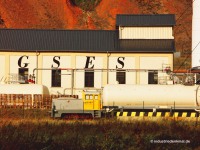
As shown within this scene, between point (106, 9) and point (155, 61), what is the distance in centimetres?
5784

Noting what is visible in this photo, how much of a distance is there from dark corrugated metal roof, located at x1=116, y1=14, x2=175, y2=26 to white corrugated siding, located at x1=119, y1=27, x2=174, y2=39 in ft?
1.58

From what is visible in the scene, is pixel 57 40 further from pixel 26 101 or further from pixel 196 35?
pixel 196 35

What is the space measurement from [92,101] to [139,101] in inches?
140

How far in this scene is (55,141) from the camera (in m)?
19.6

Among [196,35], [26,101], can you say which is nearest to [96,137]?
[26,101]

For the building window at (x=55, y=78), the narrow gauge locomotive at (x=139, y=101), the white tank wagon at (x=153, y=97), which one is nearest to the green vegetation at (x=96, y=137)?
the narrow gauge locomotive at (x=139, y=101)

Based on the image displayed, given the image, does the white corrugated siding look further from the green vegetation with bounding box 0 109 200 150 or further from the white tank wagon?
the green vegetation with bounding box 0 109 200 150

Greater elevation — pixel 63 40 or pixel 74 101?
pixel 63 40

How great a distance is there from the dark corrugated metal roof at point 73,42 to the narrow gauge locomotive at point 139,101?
12.2 m

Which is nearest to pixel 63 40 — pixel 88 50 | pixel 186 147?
pixel 88 50

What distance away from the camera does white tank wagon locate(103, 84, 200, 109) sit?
105 feet

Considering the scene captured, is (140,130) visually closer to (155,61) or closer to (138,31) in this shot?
(155,61)

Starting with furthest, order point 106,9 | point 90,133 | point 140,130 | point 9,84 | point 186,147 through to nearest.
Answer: point 106,9, point 9,84, point 140,130, point 90,133, point 186,147

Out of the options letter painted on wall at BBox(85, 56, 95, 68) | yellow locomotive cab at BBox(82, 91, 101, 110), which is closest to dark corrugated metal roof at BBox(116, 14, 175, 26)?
letter painted on wall at BBox(85, 56, 95, 68)
